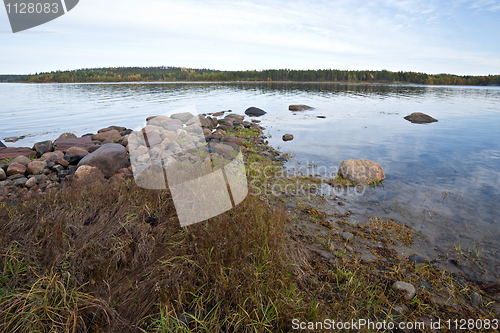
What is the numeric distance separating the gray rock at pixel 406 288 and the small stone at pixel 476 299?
85 centimetres

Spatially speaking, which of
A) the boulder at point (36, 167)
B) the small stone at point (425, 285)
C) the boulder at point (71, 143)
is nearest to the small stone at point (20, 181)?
the boulder at point (36, 167)

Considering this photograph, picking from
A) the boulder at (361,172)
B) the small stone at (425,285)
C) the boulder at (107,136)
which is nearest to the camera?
the small stone at (425,285)

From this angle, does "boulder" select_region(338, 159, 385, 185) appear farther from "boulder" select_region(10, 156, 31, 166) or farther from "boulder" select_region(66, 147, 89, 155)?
"boulder" select_region(10, 156, 31, 166)

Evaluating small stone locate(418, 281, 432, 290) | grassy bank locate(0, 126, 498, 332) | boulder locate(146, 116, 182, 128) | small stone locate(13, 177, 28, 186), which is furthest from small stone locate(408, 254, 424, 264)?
boulder locate(146, 116, 182, 128)

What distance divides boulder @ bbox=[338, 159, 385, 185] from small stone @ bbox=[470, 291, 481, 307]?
16.9 feet

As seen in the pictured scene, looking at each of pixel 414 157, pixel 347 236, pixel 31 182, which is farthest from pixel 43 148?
pixel 414 157

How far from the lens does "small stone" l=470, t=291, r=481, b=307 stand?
3613 millimetres

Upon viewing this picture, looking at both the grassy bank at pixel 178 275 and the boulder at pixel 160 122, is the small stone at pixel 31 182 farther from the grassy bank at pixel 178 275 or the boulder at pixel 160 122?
the boulder at pixel 160 122

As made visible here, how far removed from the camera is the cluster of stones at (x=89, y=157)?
7.59 meters

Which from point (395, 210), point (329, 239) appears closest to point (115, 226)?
point (329, 239)

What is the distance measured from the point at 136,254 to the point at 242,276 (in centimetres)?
157

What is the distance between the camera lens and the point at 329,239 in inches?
203

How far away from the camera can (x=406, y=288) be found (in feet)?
12.2

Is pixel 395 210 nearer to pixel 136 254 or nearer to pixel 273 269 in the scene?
pixel 273 269
